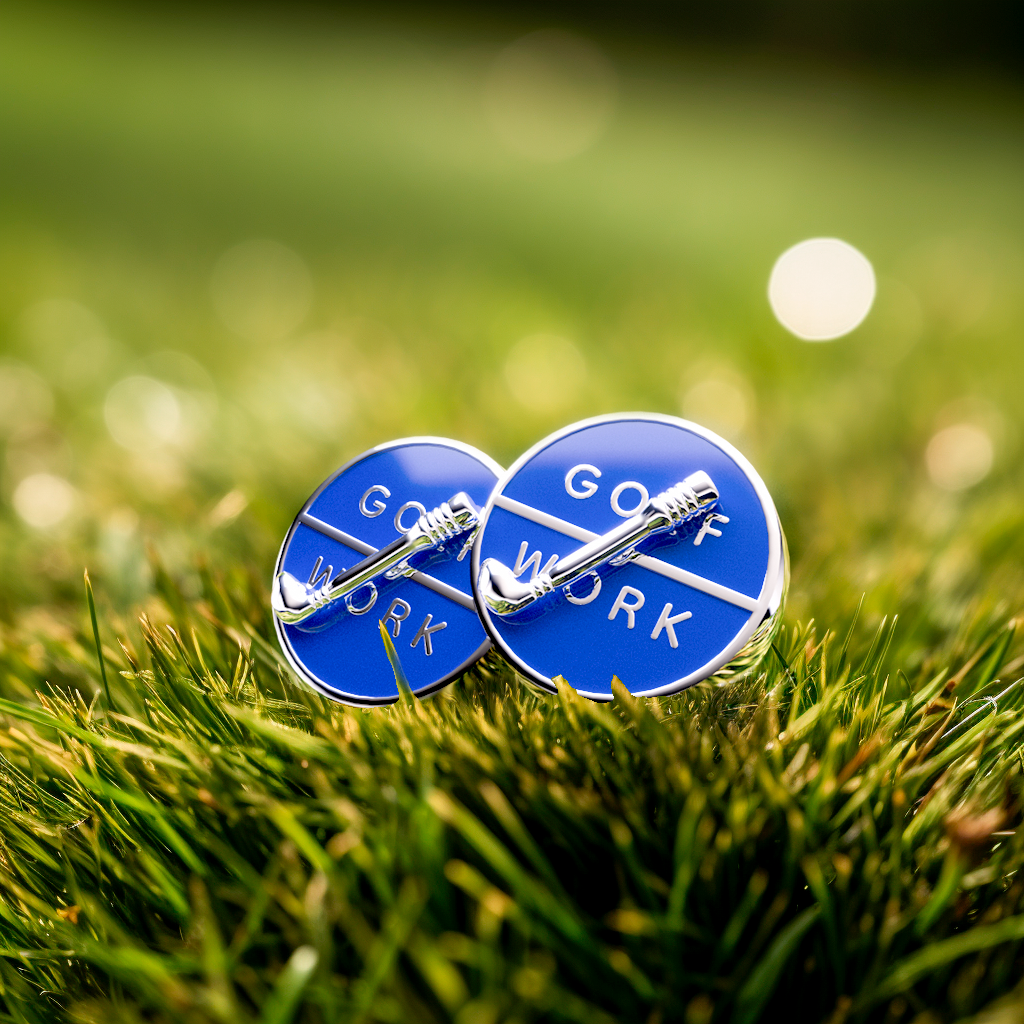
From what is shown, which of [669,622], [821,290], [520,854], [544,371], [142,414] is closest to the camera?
[520,854]

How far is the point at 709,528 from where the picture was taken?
3.73 feet

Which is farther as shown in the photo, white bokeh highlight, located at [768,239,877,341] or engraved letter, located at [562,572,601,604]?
white bokeh highlight, located at [768,239,877,341]

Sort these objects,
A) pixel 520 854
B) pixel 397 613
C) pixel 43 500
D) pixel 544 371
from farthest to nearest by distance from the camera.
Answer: pixel 544 371, pixel 43 500, pixel 397 613, pixel 520 854

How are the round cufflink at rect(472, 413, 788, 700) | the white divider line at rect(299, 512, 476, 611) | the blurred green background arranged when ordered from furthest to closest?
1. the blurred green background
2. the white divider line at rect(299, 512, 476, 611)
3. the round cufflink at rect(472, 413, 788, 700)

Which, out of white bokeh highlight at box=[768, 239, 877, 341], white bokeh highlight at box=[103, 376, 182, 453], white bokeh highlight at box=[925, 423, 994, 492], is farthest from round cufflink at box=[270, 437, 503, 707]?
white bokeh highlight at box=[768, 239, 877, 341]

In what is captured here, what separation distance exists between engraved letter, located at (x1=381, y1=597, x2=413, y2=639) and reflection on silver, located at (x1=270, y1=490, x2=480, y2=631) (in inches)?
1.1

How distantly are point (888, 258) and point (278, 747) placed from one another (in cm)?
385

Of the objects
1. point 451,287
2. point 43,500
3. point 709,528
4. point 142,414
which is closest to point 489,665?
point 709,528

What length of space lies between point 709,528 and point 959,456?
1440 millimetres

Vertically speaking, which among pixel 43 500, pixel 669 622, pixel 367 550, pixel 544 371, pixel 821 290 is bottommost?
pixel 669 622

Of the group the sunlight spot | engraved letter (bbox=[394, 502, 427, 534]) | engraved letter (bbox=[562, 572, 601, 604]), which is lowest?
engraved letter (bbox=[562, 572, 601, 604])

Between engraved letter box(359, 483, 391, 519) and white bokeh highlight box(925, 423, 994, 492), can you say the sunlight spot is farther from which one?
engraved letter box(359, 483, 391, 519)

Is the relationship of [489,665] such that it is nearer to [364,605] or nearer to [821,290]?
[364,605]

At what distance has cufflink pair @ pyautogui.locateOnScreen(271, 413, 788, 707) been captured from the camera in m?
1.10
